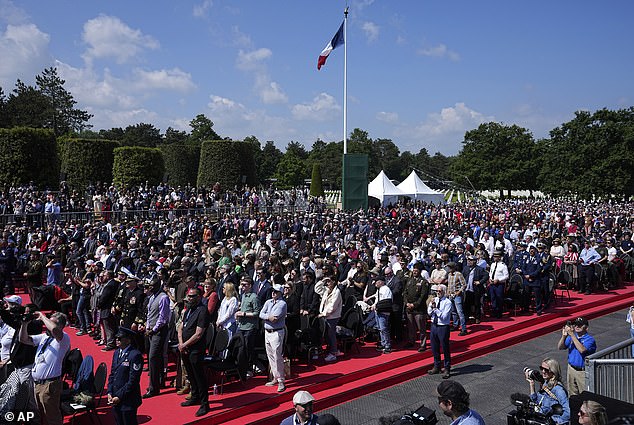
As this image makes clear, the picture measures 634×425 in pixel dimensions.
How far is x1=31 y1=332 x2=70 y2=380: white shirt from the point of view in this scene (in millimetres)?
6098

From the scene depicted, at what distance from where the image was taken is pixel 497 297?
12.9 m

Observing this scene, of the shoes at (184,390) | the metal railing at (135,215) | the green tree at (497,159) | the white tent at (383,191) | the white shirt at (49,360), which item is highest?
the green tree at (497,159)

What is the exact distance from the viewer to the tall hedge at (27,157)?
30.1m

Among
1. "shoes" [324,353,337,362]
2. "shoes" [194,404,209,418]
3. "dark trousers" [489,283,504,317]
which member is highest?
"dark trousers" [489,283,504,317]

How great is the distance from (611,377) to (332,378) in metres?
4.49

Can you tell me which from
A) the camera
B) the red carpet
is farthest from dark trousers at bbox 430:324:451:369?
the camera

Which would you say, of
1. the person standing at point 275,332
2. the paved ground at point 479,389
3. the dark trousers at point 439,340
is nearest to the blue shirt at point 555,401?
the paved ground at point 479,389

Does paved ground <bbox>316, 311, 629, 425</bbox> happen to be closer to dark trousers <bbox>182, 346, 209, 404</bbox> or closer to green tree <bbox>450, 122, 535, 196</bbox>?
dark trousers <bbox>182, 346, 209, 404</bbox>

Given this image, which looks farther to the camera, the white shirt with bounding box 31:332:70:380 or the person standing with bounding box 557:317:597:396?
the person standing with bounding box 557:317:597:396

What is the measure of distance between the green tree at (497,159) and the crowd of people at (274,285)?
5390cm

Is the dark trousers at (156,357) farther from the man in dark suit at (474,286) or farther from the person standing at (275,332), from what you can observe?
the man in dark suit at (474,286)

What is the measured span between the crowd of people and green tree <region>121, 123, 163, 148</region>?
75.0 meters

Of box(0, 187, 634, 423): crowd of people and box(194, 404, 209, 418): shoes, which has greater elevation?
box(0, 187, 634, 423): crowd of people

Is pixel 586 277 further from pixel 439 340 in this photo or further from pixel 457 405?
pixel 457 405
